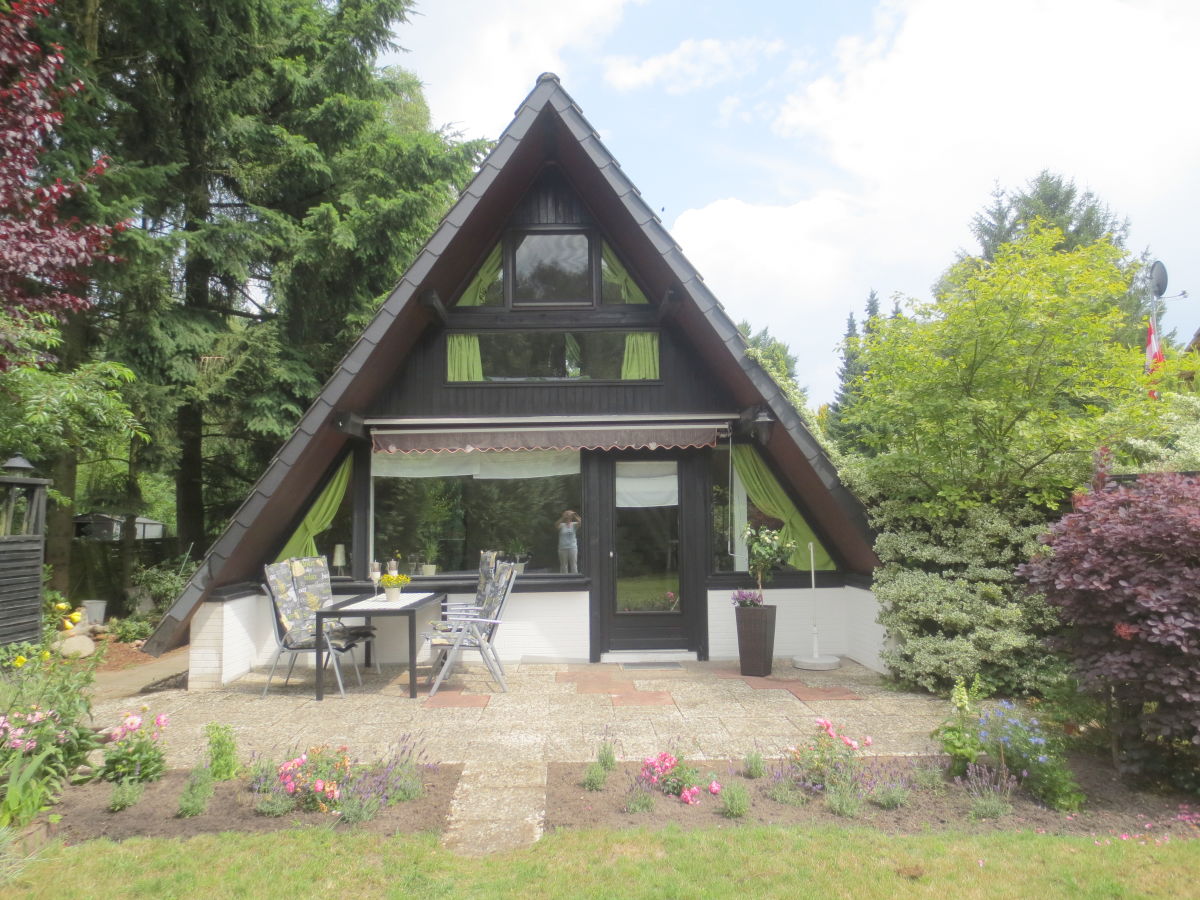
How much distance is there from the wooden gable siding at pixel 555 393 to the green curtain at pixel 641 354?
0.11 metres

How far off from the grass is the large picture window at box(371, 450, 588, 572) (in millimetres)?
4707

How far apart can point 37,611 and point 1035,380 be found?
9.61 metres

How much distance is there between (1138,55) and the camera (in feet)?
23.6

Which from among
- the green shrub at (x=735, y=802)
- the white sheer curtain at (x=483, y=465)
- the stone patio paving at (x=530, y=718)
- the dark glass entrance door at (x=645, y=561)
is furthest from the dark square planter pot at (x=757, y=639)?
the green shrub at (x=735, y=802)

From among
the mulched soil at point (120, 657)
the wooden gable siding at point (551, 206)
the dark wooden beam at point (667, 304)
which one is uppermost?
the wooden gable siding at point (551, 206)

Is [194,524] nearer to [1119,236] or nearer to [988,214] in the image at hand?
[988,214]

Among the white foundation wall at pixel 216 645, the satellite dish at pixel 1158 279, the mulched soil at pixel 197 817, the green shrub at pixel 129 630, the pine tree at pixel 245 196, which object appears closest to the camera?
the mulched soil at pixel 197 817

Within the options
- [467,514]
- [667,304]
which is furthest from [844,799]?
[667,304]

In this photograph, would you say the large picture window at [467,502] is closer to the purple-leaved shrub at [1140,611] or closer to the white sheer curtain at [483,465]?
the white sheer curtain at [483,465]

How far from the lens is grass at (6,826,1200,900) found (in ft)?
10.3

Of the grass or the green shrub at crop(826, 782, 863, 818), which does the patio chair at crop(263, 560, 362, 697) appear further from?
the green shrub at crop(826, 782, 863, 818)

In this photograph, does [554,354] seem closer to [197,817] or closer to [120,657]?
[197,817]

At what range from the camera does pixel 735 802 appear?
3844mm

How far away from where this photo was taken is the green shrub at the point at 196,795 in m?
3.84
